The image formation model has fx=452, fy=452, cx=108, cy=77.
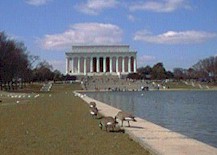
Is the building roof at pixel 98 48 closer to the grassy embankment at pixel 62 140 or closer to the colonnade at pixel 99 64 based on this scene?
the colonnade at pixel 99 64

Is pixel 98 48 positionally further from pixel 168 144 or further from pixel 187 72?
pixel 168 144

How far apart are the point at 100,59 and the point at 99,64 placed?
1889 millimetres

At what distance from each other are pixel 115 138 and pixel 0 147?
3806 mm

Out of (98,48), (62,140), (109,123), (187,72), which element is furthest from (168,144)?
(98,48)

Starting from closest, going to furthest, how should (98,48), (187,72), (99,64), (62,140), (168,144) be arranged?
(168,144) < (62,140) < (187,72) < (98,48) < (99,64)

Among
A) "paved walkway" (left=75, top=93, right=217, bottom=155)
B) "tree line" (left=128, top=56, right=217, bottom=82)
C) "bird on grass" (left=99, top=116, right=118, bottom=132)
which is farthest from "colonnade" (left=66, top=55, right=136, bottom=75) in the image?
"paved walkway" (left=75, top=93, right=217, bottom=155)

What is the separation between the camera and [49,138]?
14.9 metres

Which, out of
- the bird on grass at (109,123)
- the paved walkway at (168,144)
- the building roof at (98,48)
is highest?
the building roof at (98,48)

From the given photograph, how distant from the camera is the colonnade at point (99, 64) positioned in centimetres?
16362

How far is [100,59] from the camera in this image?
167625mm

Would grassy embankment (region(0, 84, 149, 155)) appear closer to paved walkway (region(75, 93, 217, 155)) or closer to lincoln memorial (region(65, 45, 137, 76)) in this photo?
paved walkway (region(75, 93, 217, 155))

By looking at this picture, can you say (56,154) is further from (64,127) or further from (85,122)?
(85,122)

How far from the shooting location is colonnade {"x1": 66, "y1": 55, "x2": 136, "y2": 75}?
6442 inches

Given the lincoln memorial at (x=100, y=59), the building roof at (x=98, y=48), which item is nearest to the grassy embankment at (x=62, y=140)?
the lincoln memorial at (x=100, y=59)
